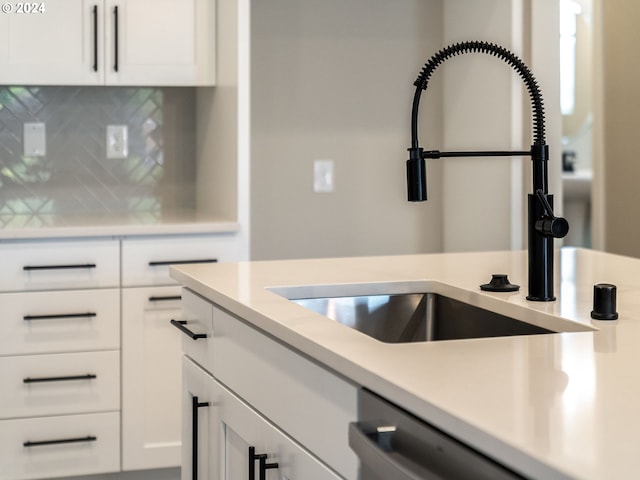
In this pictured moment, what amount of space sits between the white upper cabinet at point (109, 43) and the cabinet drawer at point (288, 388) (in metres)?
1.66

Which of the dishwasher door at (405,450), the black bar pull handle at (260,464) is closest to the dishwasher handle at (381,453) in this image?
the dishwasher door at (405,450)

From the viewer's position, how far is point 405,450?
990 millimetres

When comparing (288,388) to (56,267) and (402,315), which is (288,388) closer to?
(402,315)

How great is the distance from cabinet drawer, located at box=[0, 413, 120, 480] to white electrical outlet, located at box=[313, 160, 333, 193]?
120 cm

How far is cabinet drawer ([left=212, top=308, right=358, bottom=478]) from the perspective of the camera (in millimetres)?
1192

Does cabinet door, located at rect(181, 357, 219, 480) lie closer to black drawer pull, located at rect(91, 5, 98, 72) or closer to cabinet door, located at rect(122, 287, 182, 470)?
cabinet door, located at rect(122, 287, 182, 470)

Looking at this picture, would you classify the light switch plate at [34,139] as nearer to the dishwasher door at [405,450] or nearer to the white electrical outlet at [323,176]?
the white electrical outlet at [323,176]

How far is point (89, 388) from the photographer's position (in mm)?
2969

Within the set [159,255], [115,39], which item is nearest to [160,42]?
[115,39]

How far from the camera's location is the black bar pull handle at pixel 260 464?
1.45 metres

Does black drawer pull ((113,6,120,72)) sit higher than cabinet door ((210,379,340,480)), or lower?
higher

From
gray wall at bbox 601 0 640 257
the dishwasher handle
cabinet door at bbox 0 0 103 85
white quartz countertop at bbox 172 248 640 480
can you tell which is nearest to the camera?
white quartz countertop at bbox 172 248 640 480

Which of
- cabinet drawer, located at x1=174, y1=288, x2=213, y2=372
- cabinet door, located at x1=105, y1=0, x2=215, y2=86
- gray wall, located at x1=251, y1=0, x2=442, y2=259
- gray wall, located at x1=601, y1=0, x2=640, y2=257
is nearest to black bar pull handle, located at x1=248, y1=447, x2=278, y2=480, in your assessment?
cabinet drawer, located at x1=174, y1=288, x2=213, y2=372

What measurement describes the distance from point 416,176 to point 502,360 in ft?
1.83
